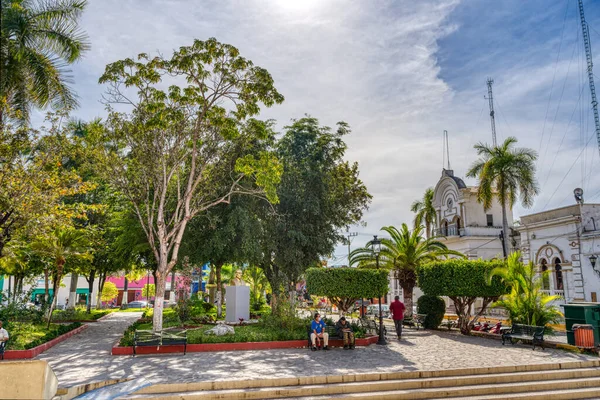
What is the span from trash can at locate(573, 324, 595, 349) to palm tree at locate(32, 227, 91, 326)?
67.6ft

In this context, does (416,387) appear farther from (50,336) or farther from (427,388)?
(50,336)

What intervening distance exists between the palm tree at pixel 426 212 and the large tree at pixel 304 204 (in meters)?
15.5

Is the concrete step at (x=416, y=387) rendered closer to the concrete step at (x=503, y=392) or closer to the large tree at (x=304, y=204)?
the concrete step at (x=503, y=392)

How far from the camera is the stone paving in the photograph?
10797mm

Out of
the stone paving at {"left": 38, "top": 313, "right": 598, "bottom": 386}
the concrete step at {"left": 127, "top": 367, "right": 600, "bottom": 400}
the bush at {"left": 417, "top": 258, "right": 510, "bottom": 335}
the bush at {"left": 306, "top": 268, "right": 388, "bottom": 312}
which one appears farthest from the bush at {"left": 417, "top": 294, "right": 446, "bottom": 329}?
the concrete step at {"left": 127, "top": 367, "right": 600, "bottom": 400}

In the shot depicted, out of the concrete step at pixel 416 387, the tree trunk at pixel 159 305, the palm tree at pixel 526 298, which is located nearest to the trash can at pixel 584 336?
the palm tree at pixel 526 298

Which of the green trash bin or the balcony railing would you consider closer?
the green trash bin

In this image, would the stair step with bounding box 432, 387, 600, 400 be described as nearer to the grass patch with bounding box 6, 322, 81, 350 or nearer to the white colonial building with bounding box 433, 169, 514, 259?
the grass patch with bounding box 6, 322, 81, 350

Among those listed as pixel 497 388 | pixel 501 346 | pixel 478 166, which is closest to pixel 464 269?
pixel 501 346

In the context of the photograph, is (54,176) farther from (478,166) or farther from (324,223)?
(478,166)

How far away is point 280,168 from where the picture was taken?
19.6m

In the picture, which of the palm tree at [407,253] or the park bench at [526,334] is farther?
the palm tree at [407,253]

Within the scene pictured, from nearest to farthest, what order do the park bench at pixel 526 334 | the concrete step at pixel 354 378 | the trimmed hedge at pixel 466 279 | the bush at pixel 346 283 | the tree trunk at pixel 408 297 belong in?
the concrete step at pixel 354 378 → the park bench at pixel 526 334 → the trimmed hedge at pixel 466 279 → the bush at pixel 346 283 → the tree trunk at pixel 408 297

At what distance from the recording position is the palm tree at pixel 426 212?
40.9 meters
